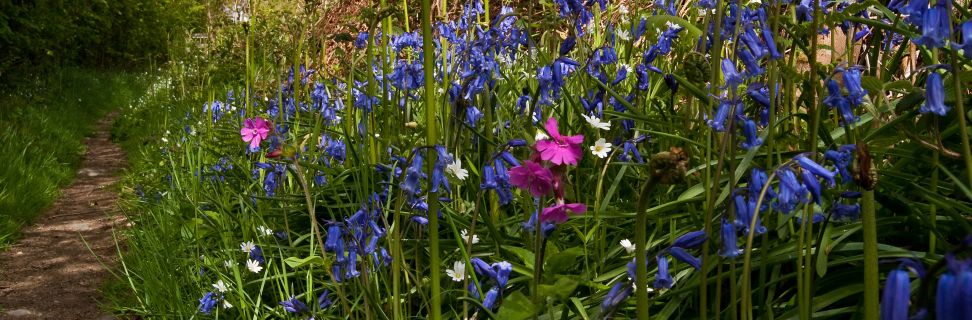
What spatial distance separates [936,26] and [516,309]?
864 mm

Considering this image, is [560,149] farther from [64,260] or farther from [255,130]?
[64,260]

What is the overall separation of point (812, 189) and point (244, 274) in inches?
75.2

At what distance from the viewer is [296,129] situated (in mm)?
3855

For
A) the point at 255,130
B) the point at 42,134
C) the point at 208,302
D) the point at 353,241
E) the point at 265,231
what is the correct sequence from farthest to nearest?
the point at 42,134 < the point at 265,231 < the point at 208,302 < the point at 255,130 < the point at 353,241

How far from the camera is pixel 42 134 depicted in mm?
7047

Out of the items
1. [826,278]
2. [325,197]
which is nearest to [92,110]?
[325,197]

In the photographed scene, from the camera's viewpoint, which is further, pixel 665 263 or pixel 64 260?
pixel 64 260

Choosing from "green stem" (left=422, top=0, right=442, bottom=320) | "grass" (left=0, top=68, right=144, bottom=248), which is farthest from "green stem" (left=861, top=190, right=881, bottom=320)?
"grass" (left=0, top=68, right=144, bottom=248)

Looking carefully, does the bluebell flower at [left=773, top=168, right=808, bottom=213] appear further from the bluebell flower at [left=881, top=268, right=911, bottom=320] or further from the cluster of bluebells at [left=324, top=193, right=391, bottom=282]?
the cluster of bluebells at [left=324, top=193, right=391, bottom=282]

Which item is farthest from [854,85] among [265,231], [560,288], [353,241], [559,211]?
[265,231]

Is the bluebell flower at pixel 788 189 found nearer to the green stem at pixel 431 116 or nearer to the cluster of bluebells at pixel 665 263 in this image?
the cluster of bluebells at pixel 665 263

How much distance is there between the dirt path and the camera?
11.1 ft

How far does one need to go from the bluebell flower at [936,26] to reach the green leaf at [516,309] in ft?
2.64

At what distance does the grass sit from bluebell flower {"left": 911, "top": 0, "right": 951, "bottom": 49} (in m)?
4.14
